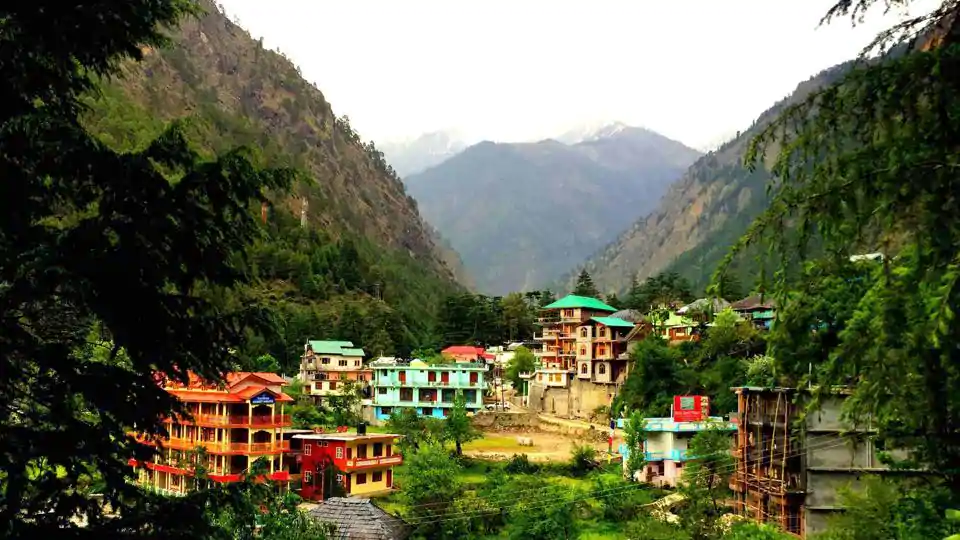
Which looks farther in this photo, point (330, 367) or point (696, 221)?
point (696, 221)

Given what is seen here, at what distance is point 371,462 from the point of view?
33156 millimetres

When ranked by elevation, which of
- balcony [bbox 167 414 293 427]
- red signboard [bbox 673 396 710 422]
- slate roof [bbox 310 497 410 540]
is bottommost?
slate roof [bbox 310 497 410 540]

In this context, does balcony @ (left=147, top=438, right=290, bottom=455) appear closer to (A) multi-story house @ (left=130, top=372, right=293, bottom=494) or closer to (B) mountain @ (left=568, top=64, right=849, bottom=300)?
(A) multi-story house @ (left=130, top=372, right=293, bottom=494)

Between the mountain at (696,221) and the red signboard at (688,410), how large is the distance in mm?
91997

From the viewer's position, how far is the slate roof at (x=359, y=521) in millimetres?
21344

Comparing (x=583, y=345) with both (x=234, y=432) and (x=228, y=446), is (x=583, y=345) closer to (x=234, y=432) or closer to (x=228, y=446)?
(x=234, y=432)

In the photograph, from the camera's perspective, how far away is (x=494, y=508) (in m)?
26.2

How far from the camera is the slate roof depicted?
70.0ft

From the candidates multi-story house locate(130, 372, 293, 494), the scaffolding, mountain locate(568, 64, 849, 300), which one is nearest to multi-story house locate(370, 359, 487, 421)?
multi-story house locate(130, 372, 293, 494)

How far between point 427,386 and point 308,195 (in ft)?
236

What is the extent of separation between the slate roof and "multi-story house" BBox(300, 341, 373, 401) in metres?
30.5

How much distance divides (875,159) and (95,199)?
17.2 feet

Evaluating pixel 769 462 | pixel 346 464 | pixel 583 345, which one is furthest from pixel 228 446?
pixel 583 345

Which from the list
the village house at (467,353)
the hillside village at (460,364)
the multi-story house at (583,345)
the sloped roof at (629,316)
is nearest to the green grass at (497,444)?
the hillside village at (460,364)
